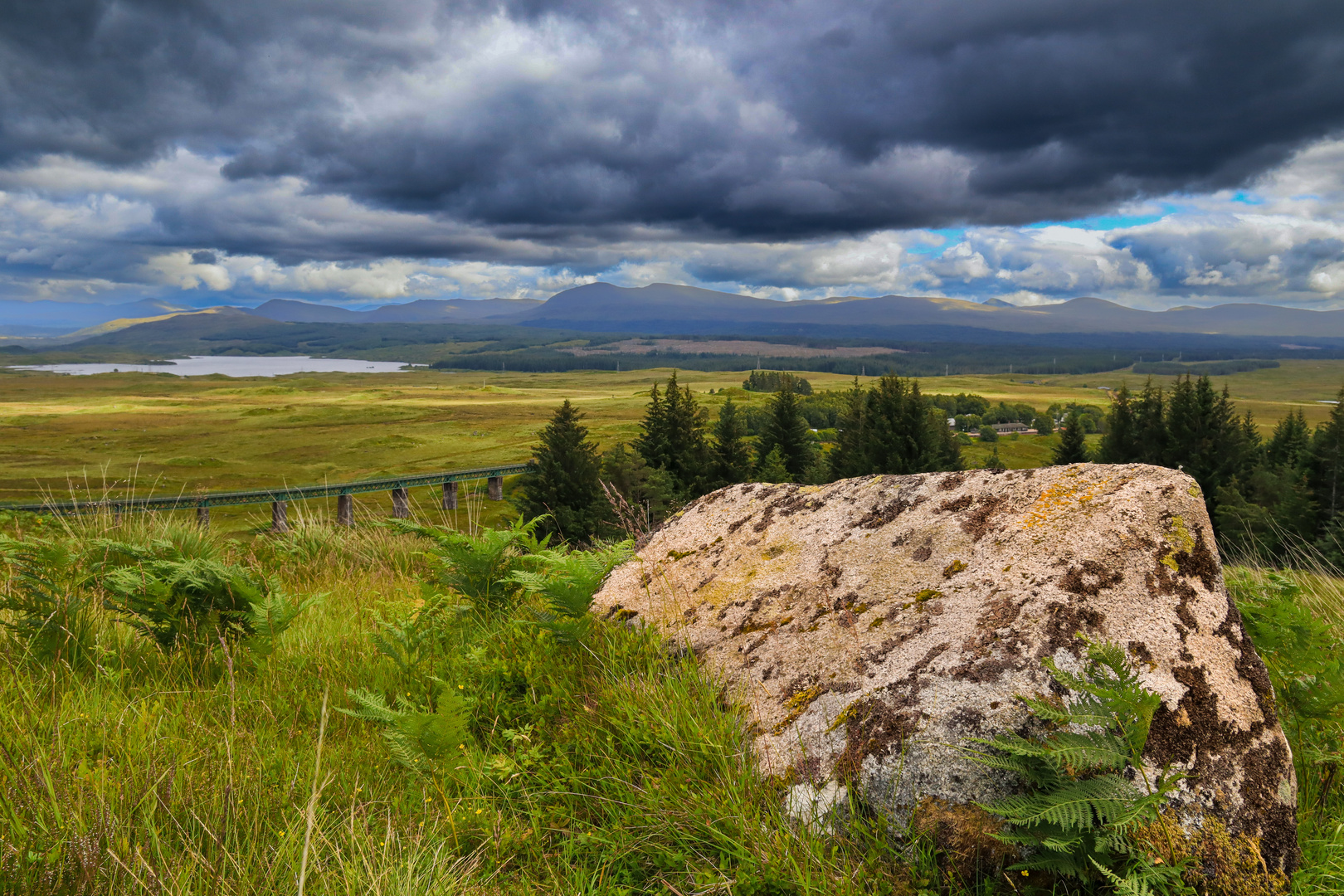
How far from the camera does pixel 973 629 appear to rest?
3.42 meters

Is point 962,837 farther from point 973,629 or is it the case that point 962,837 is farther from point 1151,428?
point 1151,428

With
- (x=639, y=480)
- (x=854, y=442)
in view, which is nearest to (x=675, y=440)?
(x=639, y=480)

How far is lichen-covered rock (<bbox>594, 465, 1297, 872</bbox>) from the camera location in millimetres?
2885

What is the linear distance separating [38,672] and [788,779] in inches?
175

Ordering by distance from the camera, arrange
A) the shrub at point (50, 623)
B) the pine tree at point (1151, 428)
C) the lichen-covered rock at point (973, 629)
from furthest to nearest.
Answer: the pine tree at point (1151, 428) < the shrub at point (50, 623) < the lichen-covered rock at point (973, 629)

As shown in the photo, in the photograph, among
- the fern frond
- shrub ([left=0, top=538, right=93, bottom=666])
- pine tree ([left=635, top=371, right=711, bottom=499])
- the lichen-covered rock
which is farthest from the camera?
pine tree ([left=635, top=371, right=711, bottom=499])

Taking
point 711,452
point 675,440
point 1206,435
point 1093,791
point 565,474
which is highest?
point 1093,791

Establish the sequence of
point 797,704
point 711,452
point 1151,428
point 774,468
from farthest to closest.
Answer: point 1151,428
point 774,468
point 711,452
point 797,704

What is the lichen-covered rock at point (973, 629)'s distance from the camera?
2.88 metres

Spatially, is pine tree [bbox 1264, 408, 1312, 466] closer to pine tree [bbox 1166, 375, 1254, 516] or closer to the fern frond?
pine tree [bbox 1166, 375, 1254, 516]

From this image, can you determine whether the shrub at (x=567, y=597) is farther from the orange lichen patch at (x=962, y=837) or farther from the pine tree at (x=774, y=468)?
the pine tree at (x=774, y=468)

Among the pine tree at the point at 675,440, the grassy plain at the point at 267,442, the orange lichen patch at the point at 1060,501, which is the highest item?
the orange lichen patch at the point at 1060,501

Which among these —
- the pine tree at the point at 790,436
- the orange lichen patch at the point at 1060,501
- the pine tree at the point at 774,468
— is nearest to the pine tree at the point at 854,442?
the pine tree at the point at 790,436

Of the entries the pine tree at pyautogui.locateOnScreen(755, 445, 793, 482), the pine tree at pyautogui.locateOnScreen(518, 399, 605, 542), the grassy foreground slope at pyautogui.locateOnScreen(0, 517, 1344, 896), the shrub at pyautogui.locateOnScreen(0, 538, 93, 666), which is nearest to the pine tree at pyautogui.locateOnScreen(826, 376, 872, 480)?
the pine tree at pyautogui.locateOnScreen(755, 445, 793, 482)
